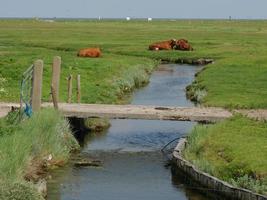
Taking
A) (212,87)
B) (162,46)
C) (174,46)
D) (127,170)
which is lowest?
(174,46)

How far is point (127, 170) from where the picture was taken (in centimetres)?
2317

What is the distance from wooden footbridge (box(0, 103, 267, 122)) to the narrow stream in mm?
1281

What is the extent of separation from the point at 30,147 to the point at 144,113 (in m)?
6.99

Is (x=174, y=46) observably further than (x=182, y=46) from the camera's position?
Yes

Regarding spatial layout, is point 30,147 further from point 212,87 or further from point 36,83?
point 212,87

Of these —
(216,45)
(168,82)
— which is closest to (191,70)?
(168,82)

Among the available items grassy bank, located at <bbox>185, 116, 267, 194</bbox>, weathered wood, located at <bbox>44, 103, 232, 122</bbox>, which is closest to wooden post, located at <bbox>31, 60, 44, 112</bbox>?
weathered wood, located at <bbox>44, 103, 232, 122</bbox>

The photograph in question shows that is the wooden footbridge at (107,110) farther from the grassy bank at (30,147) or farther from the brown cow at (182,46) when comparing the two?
the brown cow at (182,46)

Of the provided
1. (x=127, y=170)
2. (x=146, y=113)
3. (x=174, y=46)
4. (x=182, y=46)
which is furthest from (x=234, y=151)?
(x=174, y=46)

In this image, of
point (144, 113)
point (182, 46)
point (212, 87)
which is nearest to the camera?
point (144, 113)

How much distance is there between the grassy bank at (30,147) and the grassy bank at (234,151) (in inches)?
178

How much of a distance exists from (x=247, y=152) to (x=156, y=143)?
743 cm

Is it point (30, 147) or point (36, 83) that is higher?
point (36, 83)

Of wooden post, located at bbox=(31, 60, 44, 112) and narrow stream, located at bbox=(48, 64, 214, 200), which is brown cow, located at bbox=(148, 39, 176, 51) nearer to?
narrow stream, located at bbox=(48, 64, 214, 200)
